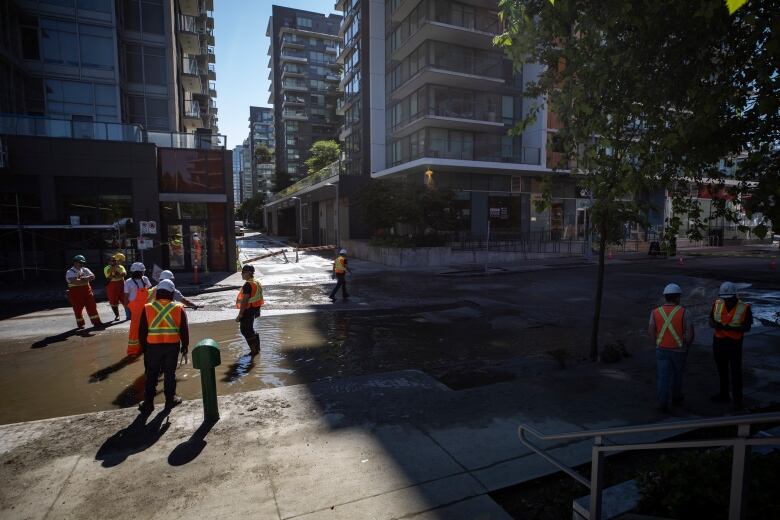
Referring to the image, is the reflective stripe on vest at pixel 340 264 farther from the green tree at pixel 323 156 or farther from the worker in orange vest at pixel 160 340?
the green tree at pixel 323 156

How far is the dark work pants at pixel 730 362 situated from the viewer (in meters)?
5.95

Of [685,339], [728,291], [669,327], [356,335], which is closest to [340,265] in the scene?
[356,335]

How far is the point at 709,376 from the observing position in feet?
23.9

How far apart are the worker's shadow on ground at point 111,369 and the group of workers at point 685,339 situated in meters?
8.51

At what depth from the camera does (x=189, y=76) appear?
33.9m

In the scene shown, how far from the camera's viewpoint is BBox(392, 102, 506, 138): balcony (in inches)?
1271

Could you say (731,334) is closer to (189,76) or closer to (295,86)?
(189,76)

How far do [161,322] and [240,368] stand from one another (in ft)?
7.62

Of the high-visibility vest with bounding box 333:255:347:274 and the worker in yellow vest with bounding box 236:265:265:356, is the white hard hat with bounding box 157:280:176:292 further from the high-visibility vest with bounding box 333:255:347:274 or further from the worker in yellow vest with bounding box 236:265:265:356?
the high-visibility vest with bounding box 333:255:347:274

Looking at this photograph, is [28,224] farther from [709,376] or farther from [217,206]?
[709,376]

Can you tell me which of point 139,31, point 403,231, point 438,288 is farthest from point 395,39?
point 438,288

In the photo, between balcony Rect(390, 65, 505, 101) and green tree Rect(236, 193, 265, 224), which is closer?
balcony Rect(390, 65, 505, 101)

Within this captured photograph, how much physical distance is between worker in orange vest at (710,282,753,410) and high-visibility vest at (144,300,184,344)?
7.26 meters

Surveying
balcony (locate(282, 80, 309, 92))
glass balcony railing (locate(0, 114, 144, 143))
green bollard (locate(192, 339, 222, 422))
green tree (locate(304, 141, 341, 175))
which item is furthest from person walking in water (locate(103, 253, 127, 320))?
balcony (locate(282, 80, 309, 92))
